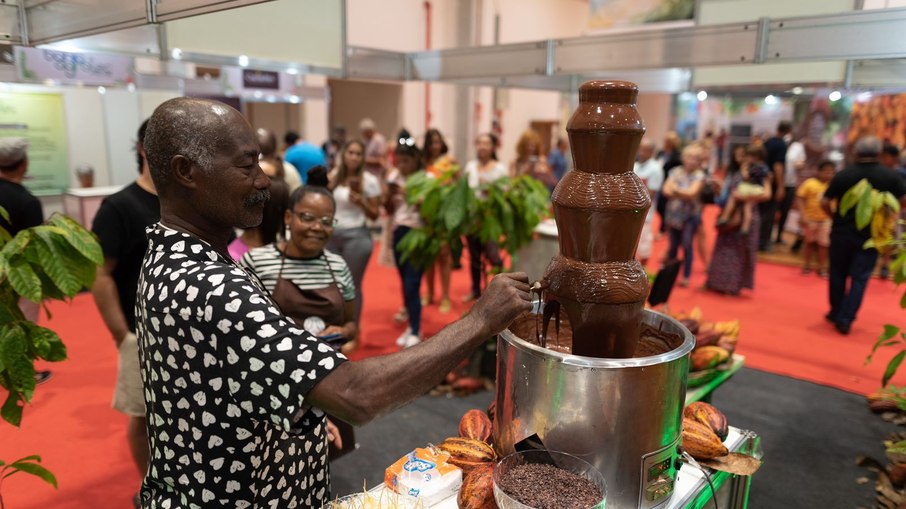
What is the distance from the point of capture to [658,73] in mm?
6148

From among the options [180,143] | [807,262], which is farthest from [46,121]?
[807,262]

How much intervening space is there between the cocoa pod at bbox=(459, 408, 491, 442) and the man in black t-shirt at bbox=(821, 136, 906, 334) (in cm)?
468

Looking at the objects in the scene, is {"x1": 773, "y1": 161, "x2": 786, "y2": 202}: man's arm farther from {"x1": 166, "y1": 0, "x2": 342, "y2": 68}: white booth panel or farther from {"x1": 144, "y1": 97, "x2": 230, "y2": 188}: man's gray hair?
{"x1": 144, "y1": 97, "x2": 230, "y2": 188}: man's gray hair

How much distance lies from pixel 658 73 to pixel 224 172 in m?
5.76

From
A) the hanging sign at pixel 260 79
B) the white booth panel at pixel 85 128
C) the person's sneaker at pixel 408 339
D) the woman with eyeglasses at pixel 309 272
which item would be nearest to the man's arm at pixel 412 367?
the woman with eyeglasses at pixel 309 272

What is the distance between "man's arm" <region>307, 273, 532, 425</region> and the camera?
1.06m

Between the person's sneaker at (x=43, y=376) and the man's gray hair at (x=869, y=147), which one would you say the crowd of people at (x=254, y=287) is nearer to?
the man's gray hair at (x=869, y=147)

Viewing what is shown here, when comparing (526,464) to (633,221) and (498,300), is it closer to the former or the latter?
(498,300)

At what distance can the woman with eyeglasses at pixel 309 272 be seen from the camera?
263cm

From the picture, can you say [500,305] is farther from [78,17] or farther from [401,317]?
[401,317]

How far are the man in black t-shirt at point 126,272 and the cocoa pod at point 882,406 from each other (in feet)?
14.5

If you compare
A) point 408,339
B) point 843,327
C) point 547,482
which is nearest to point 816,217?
point 843,327

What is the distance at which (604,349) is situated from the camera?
154 cm

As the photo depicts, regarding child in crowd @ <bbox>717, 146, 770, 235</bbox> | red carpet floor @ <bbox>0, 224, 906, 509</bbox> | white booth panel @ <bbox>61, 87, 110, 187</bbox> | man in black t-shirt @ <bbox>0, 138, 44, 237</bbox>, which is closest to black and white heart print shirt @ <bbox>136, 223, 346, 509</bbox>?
red carpet floor @ <bbox>0, 224, 906, 509</bbox>
